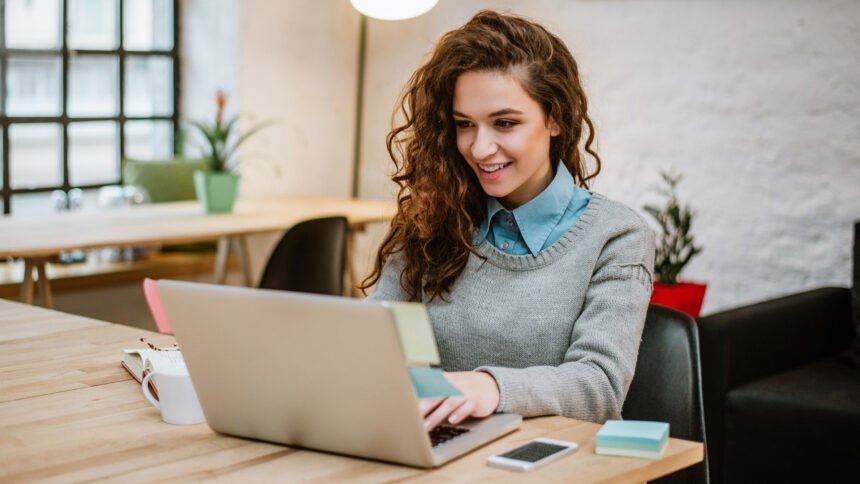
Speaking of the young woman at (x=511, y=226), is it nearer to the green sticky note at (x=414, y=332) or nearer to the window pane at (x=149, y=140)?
the green sticky note at (x=414, y=332)

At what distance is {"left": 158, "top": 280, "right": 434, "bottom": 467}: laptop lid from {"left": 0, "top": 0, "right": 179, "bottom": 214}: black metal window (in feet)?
13.0

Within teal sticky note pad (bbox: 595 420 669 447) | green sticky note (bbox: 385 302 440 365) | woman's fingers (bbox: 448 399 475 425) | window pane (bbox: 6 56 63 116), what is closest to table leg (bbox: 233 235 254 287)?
window pane (bbox: 6 56 63 116)

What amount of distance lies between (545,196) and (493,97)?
19 cm

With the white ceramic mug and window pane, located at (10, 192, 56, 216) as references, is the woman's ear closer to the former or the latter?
the white ceramic mug

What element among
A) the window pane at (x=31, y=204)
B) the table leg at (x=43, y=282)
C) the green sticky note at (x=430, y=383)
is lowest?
the table leg at (x=43, y=282)

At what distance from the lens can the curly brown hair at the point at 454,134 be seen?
195 cm

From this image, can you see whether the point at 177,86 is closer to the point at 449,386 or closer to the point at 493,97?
the point at 493,97

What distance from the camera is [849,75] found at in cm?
412

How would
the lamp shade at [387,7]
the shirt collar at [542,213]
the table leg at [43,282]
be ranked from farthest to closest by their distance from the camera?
the lamp shade at [387,7], the table leg at [43,282], the shirt collar at [542,213]

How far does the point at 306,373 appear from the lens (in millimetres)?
1340

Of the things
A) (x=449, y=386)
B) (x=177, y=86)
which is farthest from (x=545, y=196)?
(x=177, y=86)

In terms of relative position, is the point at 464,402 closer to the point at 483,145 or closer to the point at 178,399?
the point at 178,399

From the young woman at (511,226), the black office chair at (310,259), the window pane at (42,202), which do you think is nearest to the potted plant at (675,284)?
the black office chair at (310,259)

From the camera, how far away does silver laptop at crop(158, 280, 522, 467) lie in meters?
1.27
